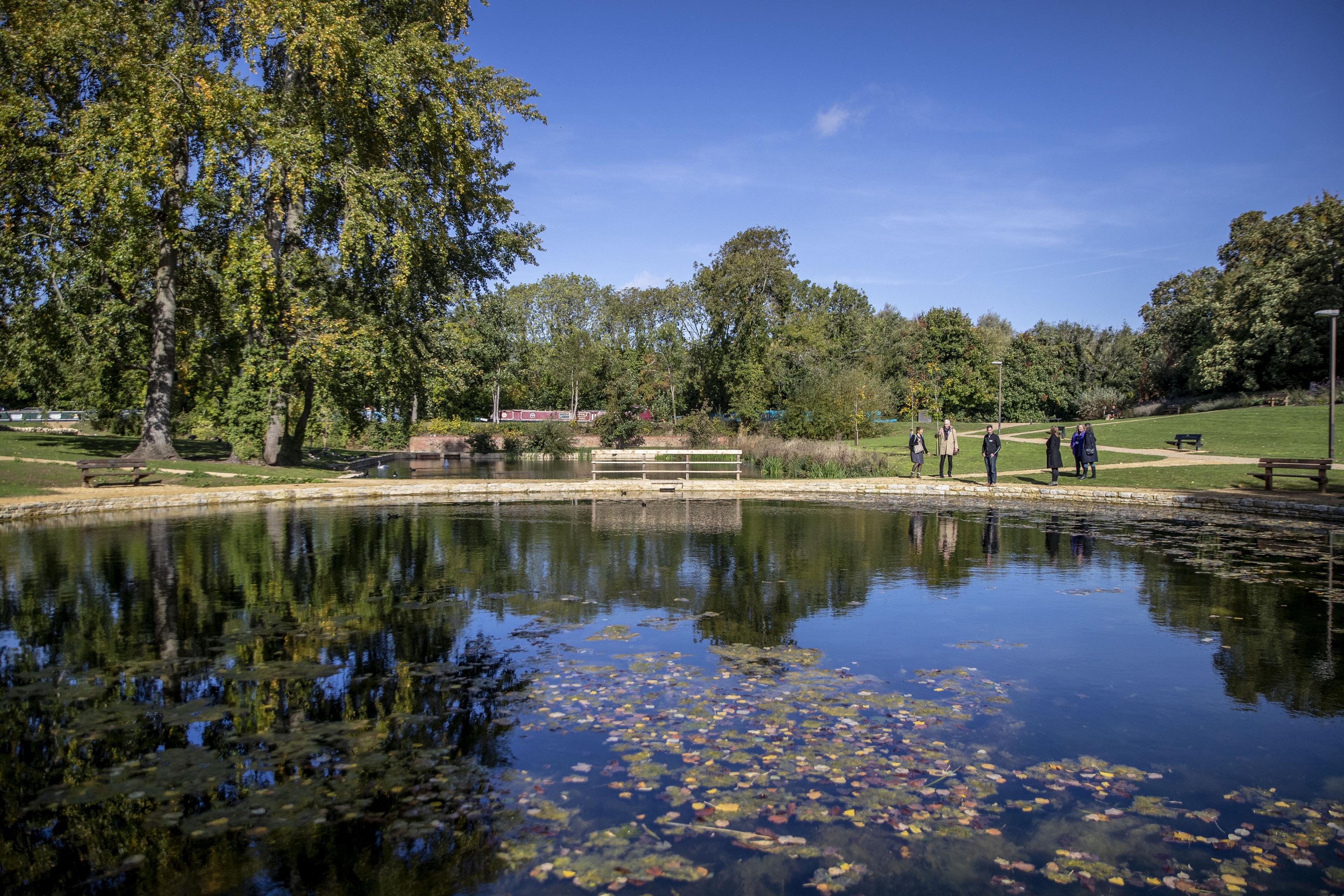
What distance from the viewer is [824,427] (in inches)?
1645

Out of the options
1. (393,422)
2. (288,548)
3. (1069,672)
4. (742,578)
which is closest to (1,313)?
(393,422)

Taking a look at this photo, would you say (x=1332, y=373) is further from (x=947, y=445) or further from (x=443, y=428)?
(x=443, y=428)

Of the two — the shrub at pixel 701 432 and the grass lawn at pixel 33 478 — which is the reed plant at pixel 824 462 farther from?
the grass lawn at pixel 33 478

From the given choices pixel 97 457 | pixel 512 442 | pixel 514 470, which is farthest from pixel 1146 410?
pixel 97 457

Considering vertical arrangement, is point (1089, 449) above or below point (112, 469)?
above

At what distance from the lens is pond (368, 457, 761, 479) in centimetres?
3300

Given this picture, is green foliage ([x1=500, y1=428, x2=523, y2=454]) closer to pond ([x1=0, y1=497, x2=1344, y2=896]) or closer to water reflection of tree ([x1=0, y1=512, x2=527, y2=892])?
water reflection of tree ([x1=0, y1=512, x2=527, y2=892])

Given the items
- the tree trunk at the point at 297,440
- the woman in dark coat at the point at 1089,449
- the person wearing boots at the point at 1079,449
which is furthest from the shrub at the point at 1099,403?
the tree trunk at the point at 297,440

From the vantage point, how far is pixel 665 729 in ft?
20.4

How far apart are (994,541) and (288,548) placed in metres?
12.6

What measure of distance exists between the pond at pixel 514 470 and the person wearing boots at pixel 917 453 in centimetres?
598

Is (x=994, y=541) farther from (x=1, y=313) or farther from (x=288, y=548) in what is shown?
(x=1, y=313)

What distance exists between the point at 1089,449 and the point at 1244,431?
17472mm

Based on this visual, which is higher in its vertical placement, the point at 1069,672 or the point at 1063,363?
the point at 1063,363
